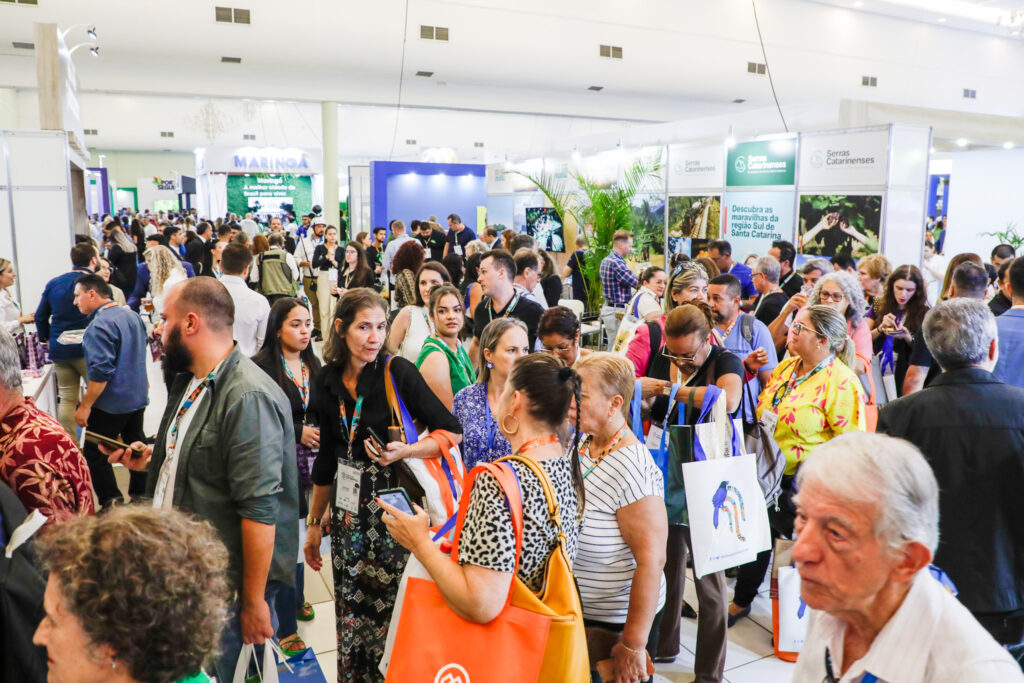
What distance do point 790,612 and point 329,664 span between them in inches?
73.2

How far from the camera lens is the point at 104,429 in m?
4.28

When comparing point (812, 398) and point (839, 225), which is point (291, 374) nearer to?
point (812, 398)

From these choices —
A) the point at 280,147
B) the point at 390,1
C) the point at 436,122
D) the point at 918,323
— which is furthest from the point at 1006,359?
the point at 280,147

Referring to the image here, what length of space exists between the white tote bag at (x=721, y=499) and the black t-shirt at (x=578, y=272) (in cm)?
549

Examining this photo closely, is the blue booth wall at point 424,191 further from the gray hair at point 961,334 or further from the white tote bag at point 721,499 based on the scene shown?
the gray hair at point 961,334

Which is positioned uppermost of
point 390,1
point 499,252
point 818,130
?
point 390,1

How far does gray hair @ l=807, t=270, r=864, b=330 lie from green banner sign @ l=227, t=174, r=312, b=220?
20.4m

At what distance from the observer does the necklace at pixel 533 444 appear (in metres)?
1.68

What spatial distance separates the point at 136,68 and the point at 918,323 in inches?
468

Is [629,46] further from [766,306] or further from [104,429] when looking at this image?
[104,429]

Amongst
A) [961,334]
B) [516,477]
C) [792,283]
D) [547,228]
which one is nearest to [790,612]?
[961,334]

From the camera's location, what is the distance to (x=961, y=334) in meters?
2.14

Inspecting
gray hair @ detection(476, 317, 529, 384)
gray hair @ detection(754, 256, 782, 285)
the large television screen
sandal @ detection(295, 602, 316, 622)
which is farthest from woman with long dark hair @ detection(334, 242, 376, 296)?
the large television screen

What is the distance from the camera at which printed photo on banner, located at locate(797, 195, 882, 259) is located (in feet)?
25.5
